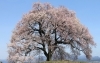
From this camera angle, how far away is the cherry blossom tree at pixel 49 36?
3962 cm

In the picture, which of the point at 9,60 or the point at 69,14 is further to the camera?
the point at 69,14

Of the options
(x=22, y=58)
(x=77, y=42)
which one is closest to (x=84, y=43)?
(x=77, y=42)

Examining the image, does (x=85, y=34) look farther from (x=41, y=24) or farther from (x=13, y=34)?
(x=13, y=34)

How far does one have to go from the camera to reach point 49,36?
131ft

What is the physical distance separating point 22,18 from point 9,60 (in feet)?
23.6

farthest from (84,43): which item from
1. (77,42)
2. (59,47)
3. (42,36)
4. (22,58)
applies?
(22,58)

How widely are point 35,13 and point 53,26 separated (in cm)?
357

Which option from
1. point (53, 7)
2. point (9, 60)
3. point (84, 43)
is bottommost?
point (9, 60)

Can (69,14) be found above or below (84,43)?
above

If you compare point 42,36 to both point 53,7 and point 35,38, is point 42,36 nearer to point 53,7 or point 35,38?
point 35,38

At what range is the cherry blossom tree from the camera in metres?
39.6

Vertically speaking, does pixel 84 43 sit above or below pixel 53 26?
below

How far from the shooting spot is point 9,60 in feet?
128

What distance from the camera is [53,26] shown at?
40219 millimetres
